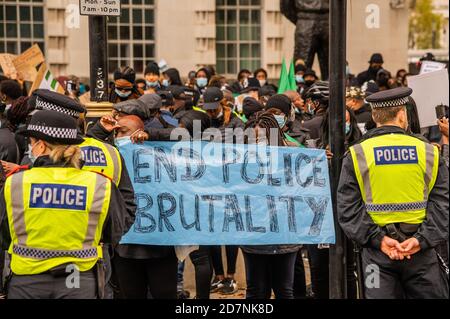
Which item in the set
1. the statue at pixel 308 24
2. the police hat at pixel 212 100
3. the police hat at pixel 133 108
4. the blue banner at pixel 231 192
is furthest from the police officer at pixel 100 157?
the statue at pixel 308 24

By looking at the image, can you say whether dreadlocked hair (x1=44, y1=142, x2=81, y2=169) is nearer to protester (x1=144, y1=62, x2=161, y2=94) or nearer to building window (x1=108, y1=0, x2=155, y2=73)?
protester (x1=144, y1=62, x2=161, y2=94)

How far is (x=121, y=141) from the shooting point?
7703 mm

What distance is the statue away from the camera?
59.2 ft

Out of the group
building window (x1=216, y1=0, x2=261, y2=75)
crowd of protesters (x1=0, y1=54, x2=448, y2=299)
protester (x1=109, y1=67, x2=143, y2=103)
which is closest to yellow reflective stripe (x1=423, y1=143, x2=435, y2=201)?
crowd of protesters (x1=0, y1=54, x2=448, y2=299)

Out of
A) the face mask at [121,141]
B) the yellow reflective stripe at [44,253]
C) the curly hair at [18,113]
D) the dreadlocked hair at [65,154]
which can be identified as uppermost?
the curly hair at [18,113]

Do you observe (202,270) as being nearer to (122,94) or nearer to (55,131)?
(122,94)

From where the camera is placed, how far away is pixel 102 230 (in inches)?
223

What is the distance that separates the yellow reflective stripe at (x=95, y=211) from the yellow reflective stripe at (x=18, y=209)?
1.16ft

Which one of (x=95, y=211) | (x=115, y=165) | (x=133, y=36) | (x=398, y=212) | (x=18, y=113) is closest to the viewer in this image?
(x=95, y=211)

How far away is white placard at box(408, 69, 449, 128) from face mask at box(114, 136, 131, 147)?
10.7 feet

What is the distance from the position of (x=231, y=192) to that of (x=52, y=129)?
2.46 m

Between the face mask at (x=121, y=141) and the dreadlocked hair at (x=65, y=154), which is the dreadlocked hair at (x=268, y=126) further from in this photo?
the dreadlocked hair at (x=65, y=154)

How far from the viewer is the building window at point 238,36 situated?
78.8ft

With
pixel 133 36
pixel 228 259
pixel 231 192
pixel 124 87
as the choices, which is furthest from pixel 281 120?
pixel 133 36
